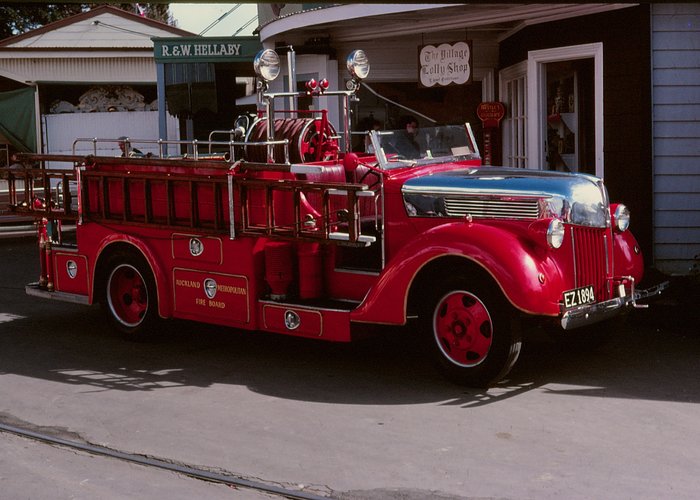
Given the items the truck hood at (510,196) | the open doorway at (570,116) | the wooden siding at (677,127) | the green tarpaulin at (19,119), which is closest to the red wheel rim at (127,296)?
the truck hood at (510,196)

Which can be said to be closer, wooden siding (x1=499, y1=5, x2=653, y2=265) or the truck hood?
the truck hood

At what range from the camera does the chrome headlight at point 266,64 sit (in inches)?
300

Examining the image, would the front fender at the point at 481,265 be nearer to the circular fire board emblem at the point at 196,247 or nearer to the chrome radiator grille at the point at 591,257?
the chrome radiator grille at the point at 591,257

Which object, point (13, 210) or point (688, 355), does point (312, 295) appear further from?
point (13, 210)

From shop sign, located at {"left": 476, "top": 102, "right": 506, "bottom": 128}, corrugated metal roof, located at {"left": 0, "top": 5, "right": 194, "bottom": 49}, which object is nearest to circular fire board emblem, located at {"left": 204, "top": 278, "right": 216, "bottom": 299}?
shop sign, located at {"left": 476, "top": 102, "right": 506, "bottom": 128}

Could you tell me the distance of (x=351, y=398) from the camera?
620 centimetres

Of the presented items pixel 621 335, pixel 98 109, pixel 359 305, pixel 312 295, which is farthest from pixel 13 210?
pixel 98 109

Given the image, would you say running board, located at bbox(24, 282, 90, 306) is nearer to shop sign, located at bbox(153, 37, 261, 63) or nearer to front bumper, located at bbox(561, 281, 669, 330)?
front bumper, located at bbox(561, 281, 669, 330)

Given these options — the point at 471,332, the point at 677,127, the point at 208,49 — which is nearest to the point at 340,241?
the point at 471,332

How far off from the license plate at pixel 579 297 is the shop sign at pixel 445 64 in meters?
6.67

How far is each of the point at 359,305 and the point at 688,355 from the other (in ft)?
8.48

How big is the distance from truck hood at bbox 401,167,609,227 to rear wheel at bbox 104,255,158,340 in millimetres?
2488

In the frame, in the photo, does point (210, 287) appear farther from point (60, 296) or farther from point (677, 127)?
point (677, 127)

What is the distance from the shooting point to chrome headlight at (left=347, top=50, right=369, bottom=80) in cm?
782
